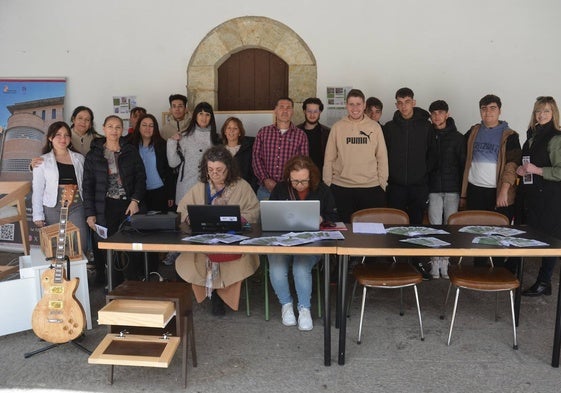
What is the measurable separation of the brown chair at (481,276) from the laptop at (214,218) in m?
1.49

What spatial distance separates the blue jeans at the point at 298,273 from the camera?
3.40 meters

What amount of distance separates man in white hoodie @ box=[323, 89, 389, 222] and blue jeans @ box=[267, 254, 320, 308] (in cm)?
99

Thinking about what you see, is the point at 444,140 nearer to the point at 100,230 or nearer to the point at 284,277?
the point at 284,277

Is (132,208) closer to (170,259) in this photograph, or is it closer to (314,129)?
(170,259)

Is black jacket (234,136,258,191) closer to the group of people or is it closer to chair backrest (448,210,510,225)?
the group of people

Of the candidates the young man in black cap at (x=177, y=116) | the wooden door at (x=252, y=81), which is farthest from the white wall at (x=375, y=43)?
the young man in black cap at (x=177, y=116)

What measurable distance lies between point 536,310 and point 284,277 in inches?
78.1

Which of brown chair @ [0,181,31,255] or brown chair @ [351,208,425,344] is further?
brown chair @ [0,181,31,255]

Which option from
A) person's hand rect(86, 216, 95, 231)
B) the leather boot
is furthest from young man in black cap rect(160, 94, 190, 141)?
→ the leather boot

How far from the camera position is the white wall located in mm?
5059

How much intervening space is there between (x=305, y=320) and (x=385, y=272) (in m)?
0.64

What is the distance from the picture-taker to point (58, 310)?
290cm

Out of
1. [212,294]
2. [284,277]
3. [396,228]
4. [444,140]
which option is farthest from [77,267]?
[444,140]

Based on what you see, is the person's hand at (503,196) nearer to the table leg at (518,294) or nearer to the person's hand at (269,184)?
the table leg at (518,294)
